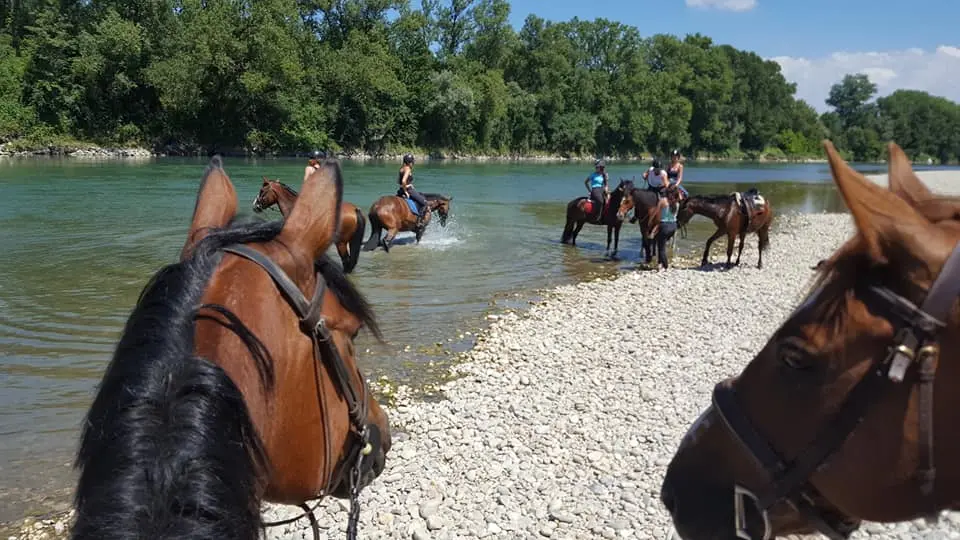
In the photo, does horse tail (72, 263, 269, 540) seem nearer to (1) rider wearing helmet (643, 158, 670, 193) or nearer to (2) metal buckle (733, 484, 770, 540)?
(2) metal buckle (733, 484, 770, 540)

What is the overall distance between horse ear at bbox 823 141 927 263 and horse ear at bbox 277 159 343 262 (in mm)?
1409

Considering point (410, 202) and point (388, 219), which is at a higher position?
point (410, 202)

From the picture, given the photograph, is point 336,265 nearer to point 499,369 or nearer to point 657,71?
point 499,369

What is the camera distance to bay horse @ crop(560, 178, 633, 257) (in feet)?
60.4

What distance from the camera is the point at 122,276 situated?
1336cm

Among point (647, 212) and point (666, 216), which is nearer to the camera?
point (666, 216)

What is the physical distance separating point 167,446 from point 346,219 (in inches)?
483

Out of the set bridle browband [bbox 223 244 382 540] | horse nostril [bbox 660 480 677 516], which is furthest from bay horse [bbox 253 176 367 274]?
horse nostril [bbox 660 480 677 516]

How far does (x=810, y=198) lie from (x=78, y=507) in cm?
4786

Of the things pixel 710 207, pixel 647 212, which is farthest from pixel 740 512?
pixel 710 207

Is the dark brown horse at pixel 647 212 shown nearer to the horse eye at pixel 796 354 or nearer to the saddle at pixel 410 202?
the saddle at pixel 410 202

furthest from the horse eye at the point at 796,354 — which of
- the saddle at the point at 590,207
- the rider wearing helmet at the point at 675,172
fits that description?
the saddle at the point at 590,207

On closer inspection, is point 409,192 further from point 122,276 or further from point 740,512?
point 740,512

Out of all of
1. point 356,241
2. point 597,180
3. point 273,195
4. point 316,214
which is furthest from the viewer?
point 597,180
